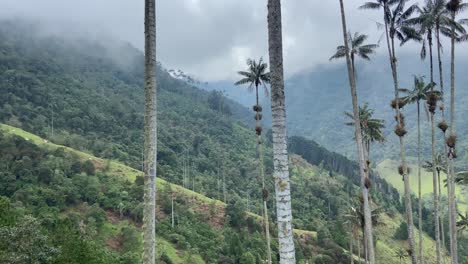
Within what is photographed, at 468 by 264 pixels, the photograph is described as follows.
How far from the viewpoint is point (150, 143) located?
33.1 ft

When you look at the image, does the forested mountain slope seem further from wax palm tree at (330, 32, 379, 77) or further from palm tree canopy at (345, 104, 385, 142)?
wax palm tree at (330, 32, 379, 77)

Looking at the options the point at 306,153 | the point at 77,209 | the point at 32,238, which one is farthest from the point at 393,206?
the point at 32,238

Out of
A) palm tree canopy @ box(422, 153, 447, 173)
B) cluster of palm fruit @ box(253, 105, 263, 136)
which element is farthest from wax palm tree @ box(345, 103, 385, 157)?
cluster of palm fruit @ box(253, 105, 263, 136)

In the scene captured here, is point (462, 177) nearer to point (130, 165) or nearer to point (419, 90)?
point (419, 90)

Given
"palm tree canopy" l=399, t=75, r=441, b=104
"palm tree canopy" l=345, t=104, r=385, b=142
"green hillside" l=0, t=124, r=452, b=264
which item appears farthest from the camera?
"green hillside" l=0, t=124, r=452, b=264

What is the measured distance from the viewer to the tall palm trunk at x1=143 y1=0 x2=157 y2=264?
9852 millimetres

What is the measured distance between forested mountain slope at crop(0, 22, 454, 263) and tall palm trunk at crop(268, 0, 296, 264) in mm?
22267

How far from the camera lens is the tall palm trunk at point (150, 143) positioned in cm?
985

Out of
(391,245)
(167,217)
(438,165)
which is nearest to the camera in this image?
(438,165)

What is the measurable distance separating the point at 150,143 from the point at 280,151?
345 centimetres

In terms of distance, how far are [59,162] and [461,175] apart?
64224mm

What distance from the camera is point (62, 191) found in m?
62.0

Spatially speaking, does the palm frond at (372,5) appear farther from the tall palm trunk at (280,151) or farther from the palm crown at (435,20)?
the tall palm trunk at (280,151)

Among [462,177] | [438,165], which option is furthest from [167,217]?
[462,177]
